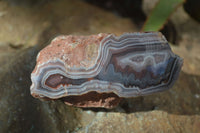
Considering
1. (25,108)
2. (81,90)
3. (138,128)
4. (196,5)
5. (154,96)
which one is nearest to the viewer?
(81,90)

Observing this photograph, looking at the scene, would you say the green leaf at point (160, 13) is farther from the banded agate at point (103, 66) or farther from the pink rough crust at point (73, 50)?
the pink rough crust at point (73, 50)

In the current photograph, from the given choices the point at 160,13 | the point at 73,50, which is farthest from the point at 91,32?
the point at 73,50

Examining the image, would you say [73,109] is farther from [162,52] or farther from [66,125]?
[162,52]

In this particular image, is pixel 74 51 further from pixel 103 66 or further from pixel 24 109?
pixel 24 109

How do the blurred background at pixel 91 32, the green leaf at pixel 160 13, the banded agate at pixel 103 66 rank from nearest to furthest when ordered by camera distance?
the banded agate at pixel 103 66 < the blurred background at pixel 91 32 < the green leaf at pixel 160 13

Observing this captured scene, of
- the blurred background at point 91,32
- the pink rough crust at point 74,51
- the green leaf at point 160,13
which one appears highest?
the pink rough crust at point 74,51

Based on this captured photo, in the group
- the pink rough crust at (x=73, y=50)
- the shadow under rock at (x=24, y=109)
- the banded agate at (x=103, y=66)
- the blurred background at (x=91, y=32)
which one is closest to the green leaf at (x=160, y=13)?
the blurred background at (x=91, y=32)

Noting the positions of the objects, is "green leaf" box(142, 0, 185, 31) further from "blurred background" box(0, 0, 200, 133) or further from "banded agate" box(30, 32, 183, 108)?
"banded agate" box(30, 32, 183, 108)

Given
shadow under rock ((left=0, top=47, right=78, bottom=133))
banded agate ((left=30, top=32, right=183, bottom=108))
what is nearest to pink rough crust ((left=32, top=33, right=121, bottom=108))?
banded agate ((left=30, top=32, right=183, bottom=108))

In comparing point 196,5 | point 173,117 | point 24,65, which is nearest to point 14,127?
point 24,65
